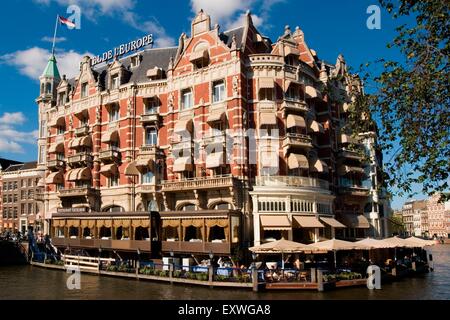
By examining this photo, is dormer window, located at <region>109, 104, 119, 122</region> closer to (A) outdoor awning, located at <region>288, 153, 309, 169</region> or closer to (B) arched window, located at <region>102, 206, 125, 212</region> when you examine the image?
(B) arched window, located at <region>102, 206, 125, 212</region>

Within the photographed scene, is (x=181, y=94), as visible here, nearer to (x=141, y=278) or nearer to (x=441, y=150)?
(x=141, y=278)

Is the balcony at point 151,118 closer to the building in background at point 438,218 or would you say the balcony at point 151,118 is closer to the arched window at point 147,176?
the arched window at point 147,176

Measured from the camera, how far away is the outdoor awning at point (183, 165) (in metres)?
40.3

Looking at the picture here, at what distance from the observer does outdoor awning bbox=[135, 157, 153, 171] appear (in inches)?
1682

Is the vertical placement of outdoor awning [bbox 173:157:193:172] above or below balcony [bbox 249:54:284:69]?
below

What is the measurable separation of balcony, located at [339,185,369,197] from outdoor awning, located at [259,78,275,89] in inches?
654

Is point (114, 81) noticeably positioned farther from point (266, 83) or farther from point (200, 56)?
point (266, 83)

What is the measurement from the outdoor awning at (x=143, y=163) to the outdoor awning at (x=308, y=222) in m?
15.7

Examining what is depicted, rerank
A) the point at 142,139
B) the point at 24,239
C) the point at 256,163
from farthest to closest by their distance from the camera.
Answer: the point at 24,239, the point at 142,139, the point at 256,163

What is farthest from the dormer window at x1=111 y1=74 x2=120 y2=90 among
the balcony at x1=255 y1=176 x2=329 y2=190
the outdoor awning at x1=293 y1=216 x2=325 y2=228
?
the outdoor awning at x1=293 y1=216 x2=325 y2=228

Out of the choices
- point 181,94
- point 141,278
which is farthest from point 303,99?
point 141,278

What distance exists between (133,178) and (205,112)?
1115cm
